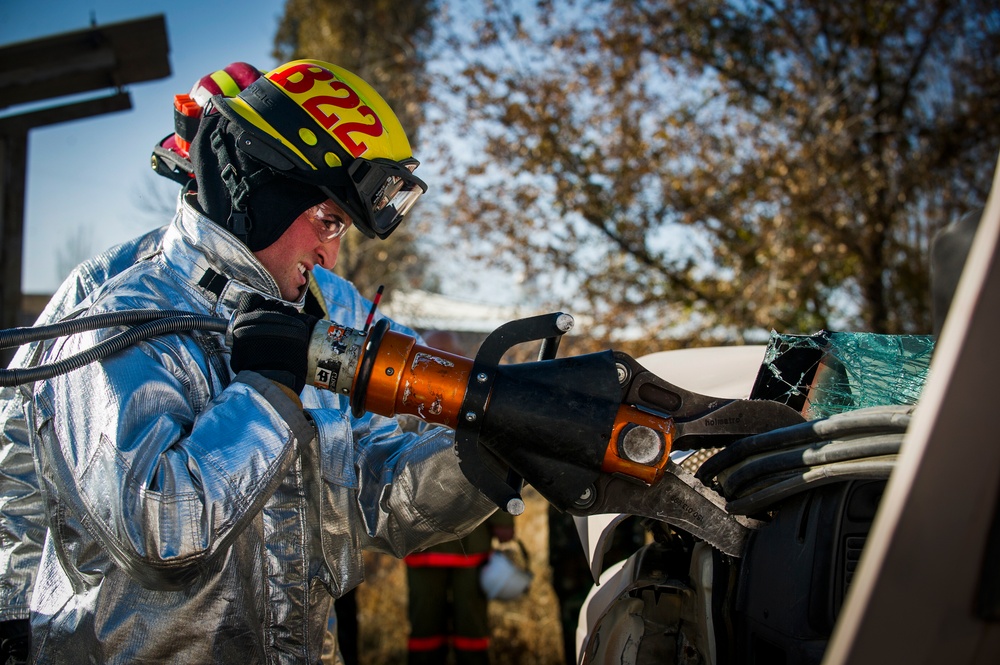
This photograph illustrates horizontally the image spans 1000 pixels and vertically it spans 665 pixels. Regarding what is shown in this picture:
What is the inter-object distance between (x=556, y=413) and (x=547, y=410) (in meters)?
0.02

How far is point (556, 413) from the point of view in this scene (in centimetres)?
155

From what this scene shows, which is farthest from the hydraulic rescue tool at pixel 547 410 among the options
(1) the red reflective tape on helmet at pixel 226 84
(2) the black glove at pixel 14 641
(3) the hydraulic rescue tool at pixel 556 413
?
(1) the red reflective tape on helmet at pixel 226 84

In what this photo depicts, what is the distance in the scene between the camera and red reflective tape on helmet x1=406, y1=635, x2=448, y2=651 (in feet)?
16.3

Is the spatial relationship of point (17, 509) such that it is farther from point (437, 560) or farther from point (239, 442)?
point (437, 560)

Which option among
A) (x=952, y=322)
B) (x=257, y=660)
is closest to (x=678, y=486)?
(x=952, y=322)

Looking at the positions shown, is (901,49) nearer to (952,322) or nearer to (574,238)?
(574,238)

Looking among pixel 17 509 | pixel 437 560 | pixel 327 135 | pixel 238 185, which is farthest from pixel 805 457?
pixel 437 560

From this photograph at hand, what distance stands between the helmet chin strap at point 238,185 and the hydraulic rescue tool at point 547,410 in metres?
0.42

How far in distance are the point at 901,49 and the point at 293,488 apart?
871 cm

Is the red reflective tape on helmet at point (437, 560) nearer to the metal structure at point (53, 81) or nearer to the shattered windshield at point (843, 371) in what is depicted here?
the metal structure at point (53, 81)

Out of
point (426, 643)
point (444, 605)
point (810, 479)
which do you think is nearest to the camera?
point (810, 479)

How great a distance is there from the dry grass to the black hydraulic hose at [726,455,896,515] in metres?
4.45

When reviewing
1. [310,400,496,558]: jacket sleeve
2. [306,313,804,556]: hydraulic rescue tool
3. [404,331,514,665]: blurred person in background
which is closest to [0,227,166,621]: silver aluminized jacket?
[310,400,496,558]: jacket sleeve

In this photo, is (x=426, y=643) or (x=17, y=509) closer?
(x=17, y=509)
